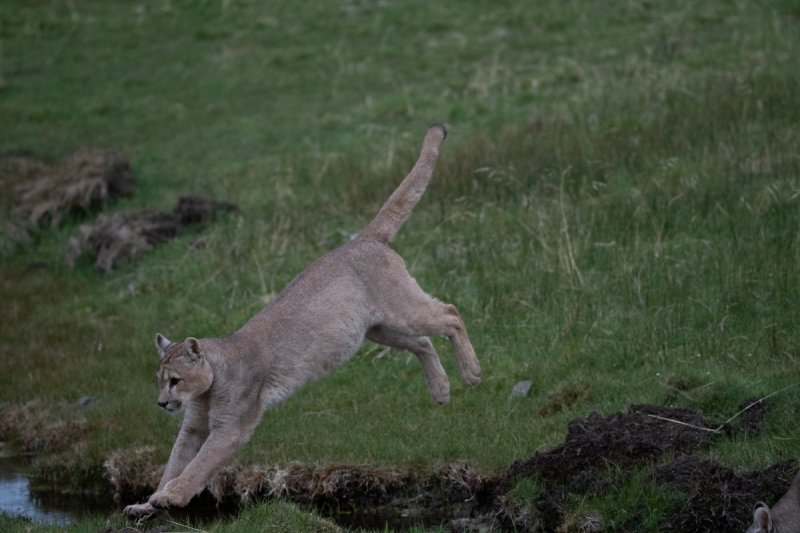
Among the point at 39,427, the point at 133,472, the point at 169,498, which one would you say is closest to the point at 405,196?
the point at 169,498

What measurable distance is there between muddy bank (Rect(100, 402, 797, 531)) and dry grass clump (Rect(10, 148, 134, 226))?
7.99 m

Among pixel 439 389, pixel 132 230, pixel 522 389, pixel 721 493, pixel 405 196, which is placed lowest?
pixel 132 230

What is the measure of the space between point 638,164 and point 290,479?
6733mm

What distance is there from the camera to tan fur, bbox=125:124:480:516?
910 cm

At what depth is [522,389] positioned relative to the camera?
37.7ft

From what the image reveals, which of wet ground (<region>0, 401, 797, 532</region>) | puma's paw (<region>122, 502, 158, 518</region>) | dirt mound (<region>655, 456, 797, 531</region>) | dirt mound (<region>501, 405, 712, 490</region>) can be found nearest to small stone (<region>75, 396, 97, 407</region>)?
wet ground (<region>0, 401, 797, 532</region>)

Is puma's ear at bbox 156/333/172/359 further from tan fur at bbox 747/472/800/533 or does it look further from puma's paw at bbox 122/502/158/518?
tan fur at bbox 747/472/800/533

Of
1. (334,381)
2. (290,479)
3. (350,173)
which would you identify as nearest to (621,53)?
(350,173)

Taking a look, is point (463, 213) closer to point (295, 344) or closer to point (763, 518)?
point (295, 344)

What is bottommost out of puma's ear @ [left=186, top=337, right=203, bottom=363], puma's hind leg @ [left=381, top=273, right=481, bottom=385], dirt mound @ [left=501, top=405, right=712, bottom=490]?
dirt mound @ [left=501, top=405, right=712, bottom=490]

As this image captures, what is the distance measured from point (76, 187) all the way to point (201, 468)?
411 inches

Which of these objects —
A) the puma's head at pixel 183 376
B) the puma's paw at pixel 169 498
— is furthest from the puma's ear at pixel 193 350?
the puma's paw at pixel 169 498

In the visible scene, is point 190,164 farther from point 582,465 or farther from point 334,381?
point 582,465

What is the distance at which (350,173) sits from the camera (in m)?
17.4
